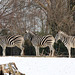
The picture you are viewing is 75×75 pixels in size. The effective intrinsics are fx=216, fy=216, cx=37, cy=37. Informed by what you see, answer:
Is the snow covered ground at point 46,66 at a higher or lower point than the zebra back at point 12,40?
lower

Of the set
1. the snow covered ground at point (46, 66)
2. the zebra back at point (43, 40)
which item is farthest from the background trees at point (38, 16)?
the snow covered ground at point (46, 66)

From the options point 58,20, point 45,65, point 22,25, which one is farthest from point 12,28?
point 45,65

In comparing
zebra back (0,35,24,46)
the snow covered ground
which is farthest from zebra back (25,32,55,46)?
the snow covered ground

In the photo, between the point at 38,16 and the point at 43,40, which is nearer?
the point at 43,40

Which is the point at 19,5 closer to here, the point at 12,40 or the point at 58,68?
the point at 12,40

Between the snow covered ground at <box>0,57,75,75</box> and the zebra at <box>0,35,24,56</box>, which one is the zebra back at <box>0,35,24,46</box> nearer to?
the zebra at <box>0,35,24,56</box>

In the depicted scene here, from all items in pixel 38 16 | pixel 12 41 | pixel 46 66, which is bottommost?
pixel 46 66

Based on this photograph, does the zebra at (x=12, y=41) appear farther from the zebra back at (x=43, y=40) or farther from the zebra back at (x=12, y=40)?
the zebra back at (x=43, y=40)

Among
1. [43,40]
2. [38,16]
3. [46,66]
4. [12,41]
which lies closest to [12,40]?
[12,41]

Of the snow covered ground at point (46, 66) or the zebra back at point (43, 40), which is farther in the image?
the zebra back at point (43, 40)

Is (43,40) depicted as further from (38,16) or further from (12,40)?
A: (38,16)

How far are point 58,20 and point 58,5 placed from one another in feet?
6.62

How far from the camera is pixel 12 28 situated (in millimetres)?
28250

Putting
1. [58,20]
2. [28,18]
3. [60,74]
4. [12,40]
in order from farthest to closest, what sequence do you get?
[28,18]
[58,20]
[12,40]
[60,74]
